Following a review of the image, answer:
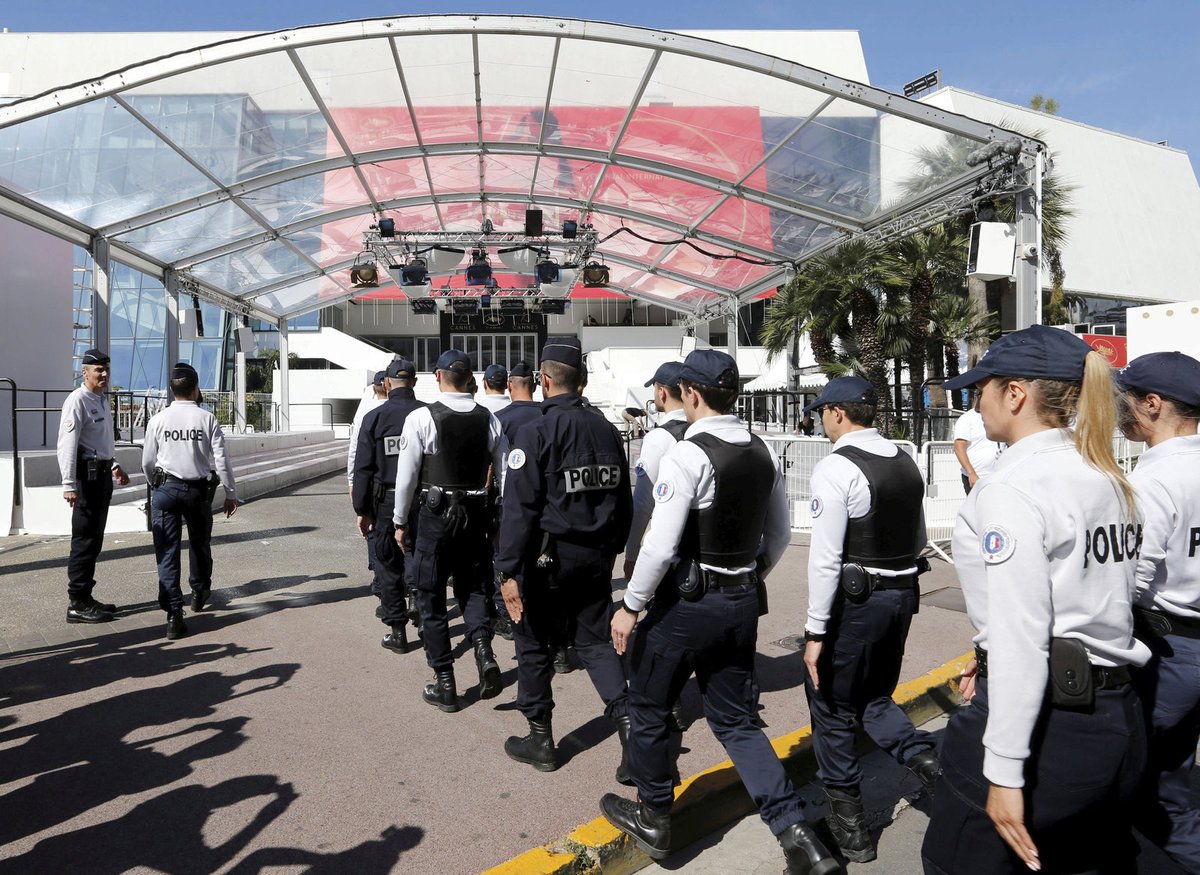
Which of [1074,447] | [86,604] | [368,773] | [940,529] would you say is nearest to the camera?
[1074,447]

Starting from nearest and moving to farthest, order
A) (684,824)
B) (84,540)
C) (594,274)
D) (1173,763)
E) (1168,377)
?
(1173,763) < (1168,377) < (684,824) < (84,540) < (594,274)

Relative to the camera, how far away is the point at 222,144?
35.0ft

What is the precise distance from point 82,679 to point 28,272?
535 inches

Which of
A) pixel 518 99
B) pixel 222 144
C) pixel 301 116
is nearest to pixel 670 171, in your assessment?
pixel 518 99

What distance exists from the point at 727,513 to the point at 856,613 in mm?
743

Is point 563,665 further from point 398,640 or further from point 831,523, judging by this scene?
point 831,523

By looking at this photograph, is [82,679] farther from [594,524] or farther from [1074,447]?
[1074,447]

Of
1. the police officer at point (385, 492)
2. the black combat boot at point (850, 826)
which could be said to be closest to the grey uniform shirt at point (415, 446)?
the police officer at point (385, 492)

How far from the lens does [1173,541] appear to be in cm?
257

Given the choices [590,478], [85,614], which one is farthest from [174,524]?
[590,478]

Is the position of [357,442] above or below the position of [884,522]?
above

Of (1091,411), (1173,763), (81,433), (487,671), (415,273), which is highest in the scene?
(415,273)

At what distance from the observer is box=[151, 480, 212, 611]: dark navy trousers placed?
17.8 feet

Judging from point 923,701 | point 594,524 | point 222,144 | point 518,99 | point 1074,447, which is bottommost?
point 923,701
